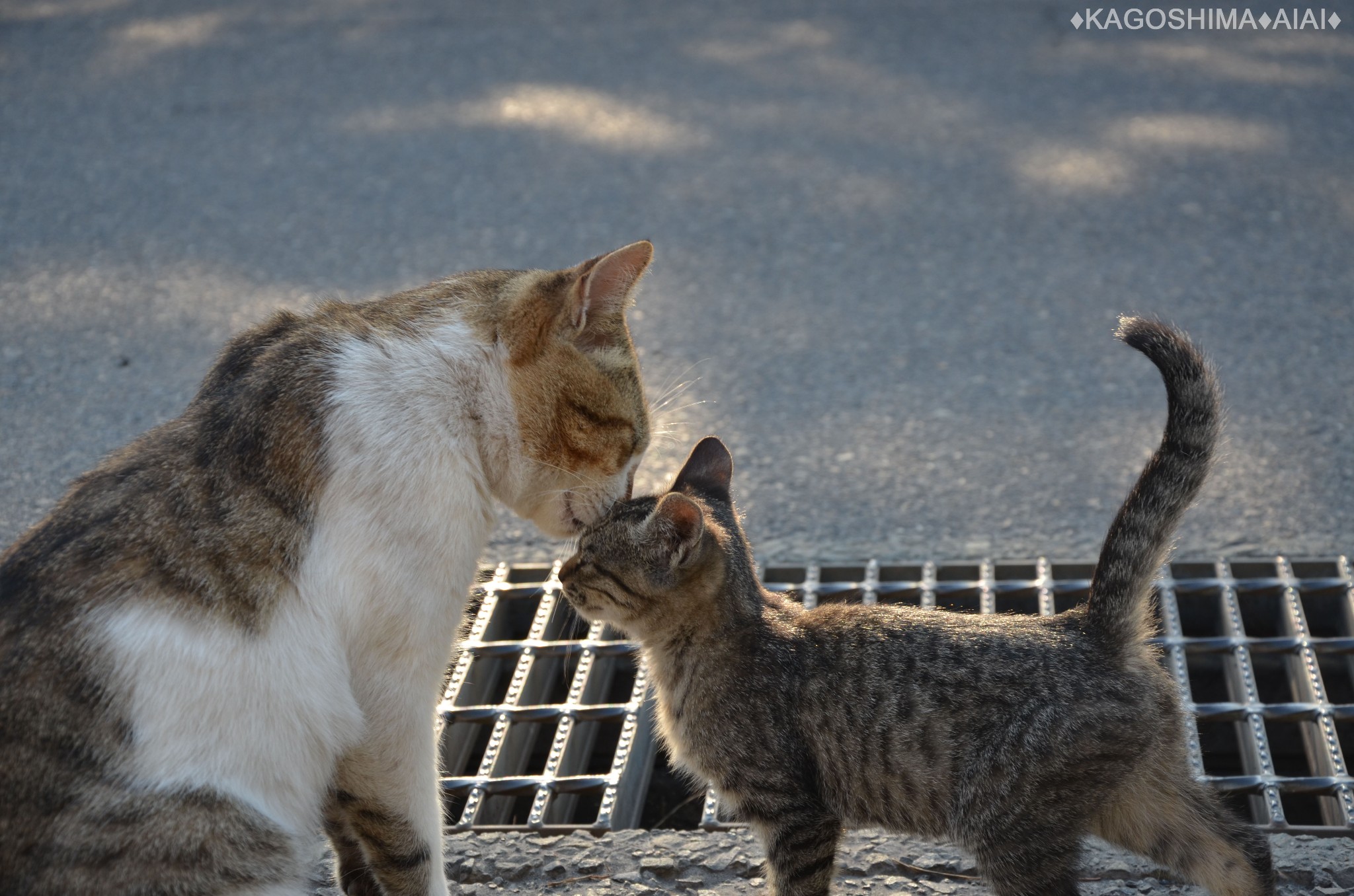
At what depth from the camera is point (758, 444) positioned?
4109 mm

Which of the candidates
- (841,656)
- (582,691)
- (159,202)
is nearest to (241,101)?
(159,202)

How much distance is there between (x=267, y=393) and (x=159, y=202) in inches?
167

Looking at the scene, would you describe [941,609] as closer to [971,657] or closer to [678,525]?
[971,657]

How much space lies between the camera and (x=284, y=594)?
7.17 feet

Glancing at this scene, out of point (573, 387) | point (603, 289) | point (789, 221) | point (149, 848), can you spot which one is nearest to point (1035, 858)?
point (573, 387)

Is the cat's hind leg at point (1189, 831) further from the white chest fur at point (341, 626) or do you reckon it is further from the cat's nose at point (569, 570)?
the white chest fur at point (341, 626)

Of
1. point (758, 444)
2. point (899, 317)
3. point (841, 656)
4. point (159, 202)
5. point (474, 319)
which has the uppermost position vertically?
point (159, 202)

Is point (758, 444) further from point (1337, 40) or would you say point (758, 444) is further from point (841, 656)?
point (1337, 40)

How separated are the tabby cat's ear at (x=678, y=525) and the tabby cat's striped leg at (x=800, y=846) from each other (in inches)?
20.1

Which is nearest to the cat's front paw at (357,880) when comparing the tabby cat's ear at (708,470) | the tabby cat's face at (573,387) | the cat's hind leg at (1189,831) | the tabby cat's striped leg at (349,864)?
the tabby cat's striped leg at (349,864)

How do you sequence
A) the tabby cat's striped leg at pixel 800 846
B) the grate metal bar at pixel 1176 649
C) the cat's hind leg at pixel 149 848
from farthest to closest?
the grate metal bar at pixel 1176 649
the tabby cat's striped leg at pixel 800 846
the cat's hind leg at pixel 149 848

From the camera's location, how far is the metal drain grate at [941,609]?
2764 millimetres

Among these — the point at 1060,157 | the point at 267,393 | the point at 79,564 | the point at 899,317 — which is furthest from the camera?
the point at 1060,157

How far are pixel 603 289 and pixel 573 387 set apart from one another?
206mm
